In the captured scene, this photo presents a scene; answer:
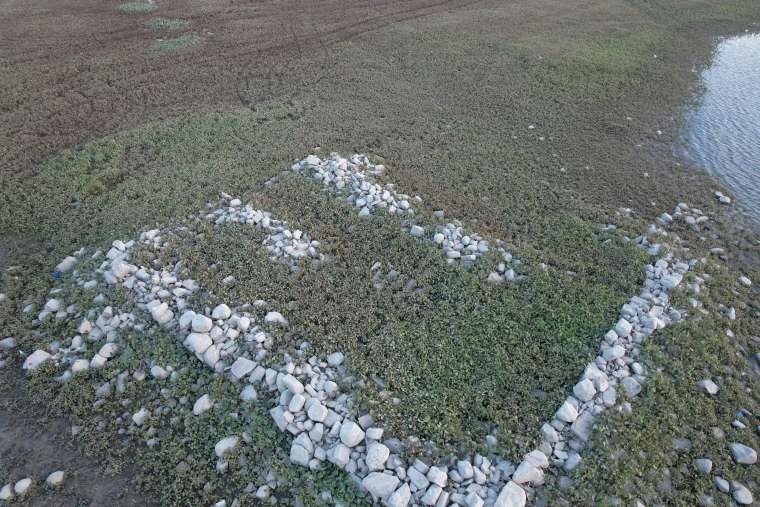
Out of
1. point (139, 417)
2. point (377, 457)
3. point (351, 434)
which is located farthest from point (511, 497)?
point (139, 417)

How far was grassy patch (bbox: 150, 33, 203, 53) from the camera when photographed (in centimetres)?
1842

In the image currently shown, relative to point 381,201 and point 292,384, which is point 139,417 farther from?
point 381,201

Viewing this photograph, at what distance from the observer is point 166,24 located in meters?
20.5

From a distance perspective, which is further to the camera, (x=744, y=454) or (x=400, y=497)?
(x=744, y=454)

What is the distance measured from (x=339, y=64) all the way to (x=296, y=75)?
194 centimetres

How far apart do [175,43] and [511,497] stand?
20.0 m

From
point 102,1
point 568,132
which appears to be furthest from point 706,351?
point 102,1

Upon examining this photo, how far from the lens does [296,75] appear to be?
16984 millimetres

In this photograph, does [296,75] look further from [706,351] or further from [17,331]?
[706,351]

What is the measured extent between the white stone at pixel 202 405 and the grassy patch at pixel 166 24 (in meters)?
18.9

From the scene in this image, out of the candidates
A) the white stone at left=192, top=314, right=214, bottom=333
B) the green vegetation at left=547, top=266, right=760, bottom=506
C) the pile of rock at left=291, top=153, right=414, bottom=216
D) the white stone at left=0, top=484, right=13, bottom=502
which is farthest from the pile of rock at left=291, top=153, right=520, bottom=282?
the white stone at left=0, top=484, right=13, bottom=502

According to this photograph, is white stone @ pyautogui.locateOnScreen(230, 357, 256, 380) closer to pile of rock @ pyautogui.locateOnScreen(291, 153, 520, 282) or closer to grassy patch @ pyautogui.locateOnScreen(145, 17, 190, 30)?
pile of rock @ pyautogui.locateOnScreen(291, 153, 520, 282)

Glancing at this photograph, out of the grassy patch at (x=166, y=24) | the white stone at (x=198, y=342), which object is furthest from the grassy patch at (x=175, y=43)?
the white stone at (x=198, y=342)

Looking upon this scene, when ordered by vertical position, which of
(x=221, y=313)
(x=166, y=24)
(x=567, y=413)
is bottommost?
(x=567, y=413)
